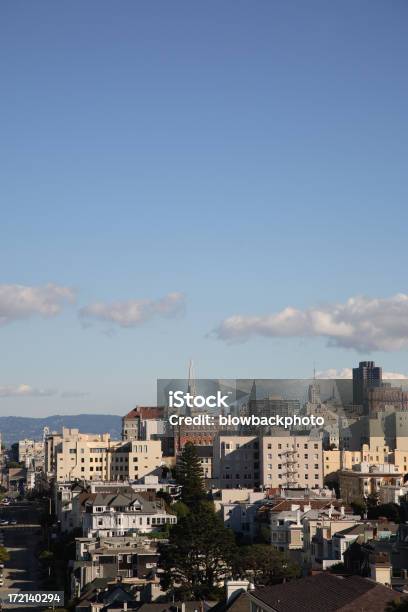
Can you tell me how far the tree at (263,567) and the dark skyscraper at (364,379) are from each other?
297ft

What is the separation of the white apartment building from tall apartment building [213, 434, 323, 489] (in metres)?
24.6

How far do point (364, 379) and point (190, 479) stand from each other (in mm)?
65883

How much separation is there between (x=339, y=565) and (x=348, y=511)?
23716 mm

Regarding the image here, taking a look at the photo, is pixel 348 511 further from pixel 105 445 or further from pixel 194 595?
pixel 105 445

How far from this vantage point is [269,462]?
11262 centimetres

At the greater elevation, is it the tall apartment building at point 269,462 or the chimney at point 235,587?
the tall apartment building at point 269,462

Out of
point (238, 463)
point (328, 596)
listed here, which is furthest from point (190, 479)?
point (328, 596)

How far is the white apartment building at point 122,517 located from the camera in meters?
84.2

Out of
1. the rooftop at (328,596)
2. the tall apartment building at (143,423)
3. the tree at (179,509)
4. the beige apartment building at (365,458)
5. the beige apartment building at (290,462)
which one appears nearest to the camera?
the rooftop at (328,596)

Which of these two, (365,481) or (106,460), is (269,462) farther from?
(106,460)

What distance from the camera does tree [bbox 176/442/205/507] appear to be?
324ft

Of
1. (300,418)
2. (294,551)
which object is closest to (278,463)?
(300,418)
